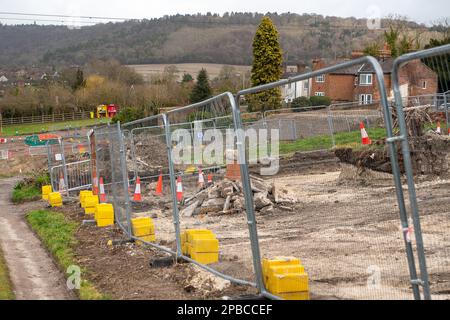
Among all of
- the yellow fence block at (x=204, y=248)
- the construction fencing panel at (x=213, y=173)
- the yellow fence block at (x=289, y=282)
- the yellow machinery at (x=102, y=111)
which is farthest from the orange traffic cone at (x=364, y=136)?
the yellow machinery at (x=102, y=111)

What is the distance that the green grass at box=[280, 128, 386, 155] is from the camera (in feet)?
34.7

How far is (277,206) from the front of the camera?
1727cm

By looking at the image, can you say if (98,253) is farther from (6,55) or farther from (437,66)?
(6,55)

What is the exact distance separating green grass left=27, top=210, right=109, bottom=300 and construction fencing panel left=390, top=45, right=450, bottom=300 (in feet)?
13.8

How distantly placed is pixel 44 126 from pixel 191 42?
89762 millimetres

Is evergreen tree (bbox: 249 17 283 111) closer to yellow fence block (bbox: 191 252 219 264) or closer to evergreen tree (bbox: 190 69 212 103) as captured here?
evergreen tree (bbox: 190 69 212 103)

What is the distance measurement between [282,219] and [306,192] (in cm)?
78

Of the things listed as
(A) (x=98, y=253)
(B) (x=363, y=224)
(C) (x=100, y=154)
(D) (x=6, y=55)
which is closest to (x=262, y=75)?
(C) (x=100, y=154)

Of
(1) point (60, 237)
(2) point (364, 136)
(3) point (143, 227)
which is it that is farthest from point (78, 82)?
(2) point (364, 136)

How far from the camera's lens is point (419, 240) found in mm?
6211

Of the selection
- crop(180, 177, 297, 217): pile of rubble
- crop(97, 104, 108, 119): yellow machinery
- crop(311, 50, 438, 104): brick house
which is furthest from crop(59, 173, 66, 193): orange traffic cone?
crop(97, 104, 108, 119): yellow machinery

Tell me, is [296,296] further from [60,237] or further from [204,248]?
[60,237]

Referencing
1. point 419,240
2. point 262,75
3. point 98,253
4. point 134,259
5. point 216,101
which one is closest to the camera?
point 419,240

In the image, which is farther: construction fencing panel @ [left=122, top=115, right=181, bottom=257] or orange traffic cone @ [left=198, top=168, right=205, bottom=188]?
construction fencing panel @ [left=122, top=115, right=181, bottom=257]
